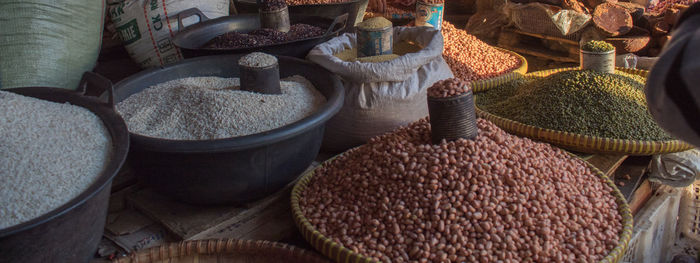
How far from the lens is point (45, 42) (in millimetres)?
1658

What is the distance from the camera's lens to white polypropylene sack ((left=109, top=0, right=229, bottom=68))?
2.00 m

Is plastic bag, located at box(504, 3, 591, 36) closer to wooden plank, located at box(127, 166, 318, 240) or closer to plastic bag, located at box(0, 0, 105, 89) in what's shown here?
wooden plank, located at box(127, 166, 318, 240)

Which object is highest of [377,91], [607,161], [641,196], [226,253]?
[377,91]

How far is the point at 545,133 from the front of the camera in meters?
1.68

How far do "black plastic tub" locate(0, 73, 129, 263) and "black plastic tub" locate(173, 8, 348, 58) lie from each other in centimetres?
60

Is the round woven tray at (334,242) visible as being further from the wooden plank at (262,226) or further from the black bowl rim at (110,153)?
the black bowl rim at (110,153)

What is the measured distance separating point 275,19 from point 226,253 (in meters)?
0.96

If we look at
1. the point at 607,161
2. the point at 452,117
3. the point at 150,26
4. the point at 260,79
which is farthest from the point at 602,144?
the point at 150,26

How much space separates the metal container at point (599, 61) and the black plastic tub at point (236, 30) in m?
0.91

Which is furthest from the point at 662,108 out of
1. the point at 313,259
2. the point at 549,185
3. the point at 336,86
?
the point at 336,86

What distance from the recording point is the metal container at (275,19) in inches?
73.4

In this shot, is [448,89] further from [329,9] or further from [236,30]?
[329,9]

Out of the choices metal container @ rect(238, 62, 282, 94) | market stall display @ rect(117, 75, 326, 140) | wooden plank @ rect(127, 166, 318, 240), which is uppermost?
metal container @ rect(238, 62, 282, 94)

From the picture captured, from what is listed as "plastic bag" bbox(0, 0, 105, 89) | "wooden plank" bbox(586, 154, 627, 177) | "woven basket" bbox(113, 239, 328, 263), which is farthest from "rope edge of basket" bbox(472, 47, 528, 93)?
"plastic bag" bbox(0, 0, 105, 89)
